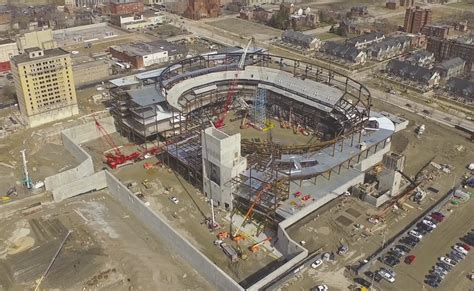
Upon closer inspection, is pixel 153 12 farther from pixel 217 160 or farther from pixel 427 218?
pixel 427 218

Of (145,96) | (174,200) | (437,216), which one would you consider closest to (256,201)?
(174,200)

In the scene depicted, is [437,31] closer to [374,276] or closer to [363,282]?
[374,276]

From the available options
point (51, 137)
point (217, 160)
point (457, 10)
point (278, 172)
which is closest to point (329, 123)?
point (278, 172)

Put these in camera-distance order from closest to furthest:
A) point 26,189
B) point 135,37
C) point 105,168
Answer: point 26,189
point 105,168
point 135,37

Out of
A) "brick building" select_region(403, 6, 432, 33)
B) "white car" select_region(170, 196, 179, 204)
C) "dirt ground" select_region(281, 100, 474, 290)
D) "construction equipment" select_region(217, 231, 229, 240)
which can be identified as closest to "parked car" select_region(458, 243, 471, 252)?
"dirt ground" select_region(281, 100, 474, 290)

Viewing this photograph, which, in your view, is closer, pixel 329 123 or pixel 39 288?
pixel 39 288

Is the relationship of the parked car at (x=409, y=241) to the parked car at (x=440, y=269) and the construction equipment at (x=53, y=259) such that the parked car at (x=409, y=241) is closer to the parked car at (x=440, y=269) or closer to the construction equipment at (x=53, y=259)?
the parked car at (x=440, y=269)
